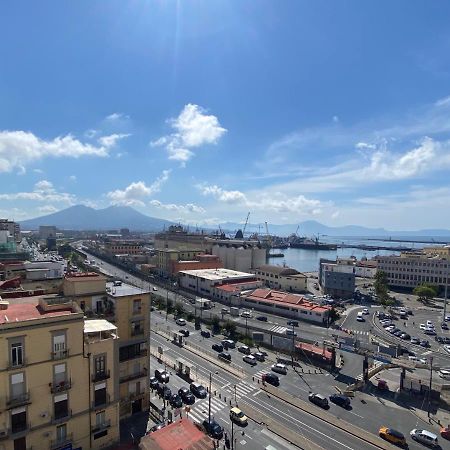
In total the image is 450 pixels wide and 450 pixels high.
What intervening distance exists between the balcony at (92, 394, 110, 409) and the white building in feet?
177

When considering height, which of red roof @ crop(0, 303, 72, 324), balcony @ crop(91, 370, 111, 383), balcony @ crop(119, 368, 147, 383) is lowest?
balcony @ crop(119, 368, 147, 383)

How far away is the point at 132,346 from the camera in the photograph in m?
26.8

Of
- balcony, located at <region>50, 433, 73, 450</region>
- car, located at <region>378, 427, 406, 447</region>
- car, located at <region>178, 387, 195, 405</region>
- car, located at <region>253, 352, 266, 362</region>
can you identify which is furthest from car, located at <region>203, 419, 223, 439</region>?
car, located at <region>253, 352, 266, 362</region>

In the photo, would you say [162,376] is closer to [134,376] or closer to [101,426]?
[134,376]

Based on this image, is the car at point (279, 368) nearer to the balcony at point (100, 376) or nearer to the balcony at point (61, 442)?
the balcony at point (100, 376)

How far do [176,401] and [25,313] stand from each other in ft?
55.2

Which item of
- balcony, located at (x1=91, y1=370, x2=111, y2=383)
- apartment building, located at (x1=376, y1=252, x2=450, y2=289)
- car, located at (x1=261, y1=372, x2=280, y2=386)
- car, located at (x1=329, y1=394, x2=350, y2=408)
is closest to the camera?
balcony, located at (x1=91, y1=370, x2=111, y2=383)

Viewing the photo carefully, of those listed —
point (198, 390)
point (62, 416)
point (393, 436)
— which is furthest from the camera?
point (198, 390)

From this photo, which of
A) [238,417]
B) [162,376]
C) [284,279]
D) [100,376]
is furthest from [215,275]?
[100,376]

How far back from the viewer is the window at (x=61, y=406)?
65.1ft

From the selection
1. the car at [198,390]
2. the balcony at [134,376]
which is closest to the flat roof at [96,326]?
the balcony at [134,376]

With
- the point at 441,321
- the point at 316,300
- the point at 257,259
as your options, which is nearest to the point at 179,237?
the point at 257,259

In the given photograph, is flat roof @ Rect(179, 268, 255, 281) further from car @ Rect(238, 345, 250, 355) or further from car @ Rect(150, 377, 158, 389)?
car @ Rect(150, 377, 158, 389)

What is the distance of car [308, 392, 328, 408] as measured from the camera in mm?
30120
